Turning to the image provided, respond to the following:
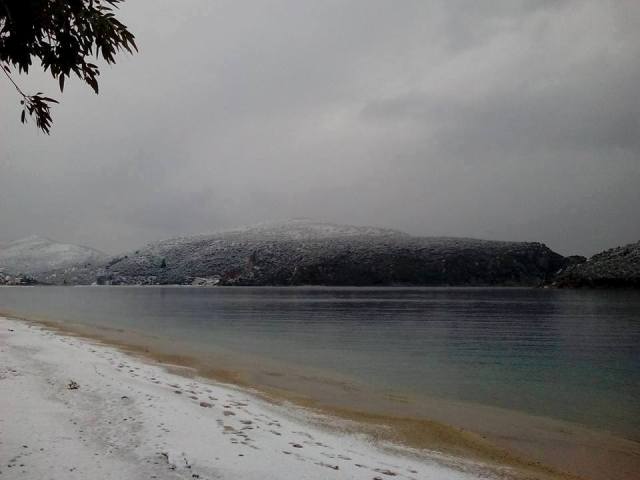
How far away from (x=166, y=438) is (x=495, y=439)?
882 cm

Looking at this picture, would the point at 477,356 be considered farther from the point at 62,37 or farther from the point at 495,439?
the point at 62,37

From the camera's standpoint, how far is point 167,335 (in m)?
40.2

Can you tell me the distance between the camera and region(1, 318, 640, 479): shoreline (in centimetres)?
1070

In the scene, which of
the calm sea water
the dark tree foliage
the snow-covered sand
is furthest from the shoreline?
the dark tree foliage

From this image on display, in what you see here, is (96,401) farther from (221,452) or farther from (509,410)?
(509,410)

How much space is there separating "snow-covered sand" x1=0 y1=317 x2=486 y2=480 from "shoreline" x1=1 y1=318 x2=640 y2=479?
1046 mm

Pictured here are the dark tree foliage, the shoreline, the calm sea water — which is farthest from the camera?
the calm sea water

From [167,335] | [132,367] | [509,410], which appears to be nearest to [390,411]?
[509,410]

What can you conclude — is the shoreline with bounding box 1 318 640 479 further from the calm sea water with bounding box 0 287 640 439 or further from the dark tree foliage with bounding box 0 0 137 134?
the dark tree foliage with bounding box 0 0 137 134

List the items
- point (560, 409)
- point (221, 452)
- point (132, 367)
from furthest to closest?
1. point (132, 367)
2. point (560, 409)
3. point (221, 452)

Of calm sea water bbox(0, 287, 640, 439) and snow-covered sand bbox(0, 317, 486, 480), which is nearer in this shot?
snow-covered sand bbox(0, 317, 486, 480)

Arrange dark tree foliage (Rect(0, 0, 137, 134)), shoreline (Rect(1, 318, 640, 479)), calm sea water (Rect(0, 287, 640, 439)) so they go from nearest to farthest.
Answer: dark tree foliage (Rect(0, 0, 137, 134)), shoreline (Rect(1, 318, 640, 479)), calm sea water (Rect(0, 287, 640, 439))

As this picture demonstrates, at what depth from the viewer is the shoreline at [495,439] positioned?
10695 millimetres

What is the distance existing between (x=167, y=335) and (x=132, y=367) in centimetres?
2330
